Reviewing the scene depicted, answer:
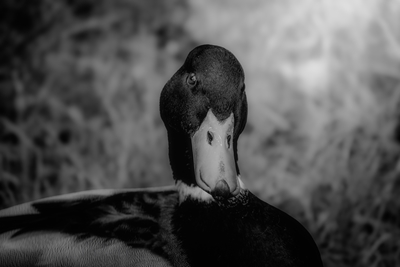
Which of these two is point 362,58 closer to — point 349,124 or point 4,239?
point 349,124

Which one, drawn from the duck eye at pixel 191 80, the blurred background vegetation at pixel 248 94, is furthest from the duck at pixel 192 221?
the blurred background vegetation at pixel 248 94

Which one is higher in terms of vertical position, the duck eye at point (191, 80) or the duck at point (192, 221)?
the duck eye at point (191, 80)

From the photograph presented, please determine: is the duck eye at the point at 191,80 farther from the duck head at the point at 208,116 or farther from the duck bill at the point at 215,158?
the duck bill at the point at 215,158

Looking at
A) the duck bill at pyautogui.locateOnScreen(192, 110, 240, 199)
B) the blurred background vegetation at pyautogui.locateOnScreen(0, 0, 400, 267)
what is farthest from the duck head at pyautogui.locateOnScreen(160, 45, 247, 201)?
the blurred background vegetation at pyautogui.locateOnScreen(0, 0, 400, 267)

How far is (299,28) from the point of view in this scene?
268cm

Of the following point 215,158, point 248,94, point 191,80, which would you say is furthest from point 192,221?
point 248,94

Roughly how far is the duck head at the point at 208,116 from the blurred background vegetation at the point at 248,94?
116cm

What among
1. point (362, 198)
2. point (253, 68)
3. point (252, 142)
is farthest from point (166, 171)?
point (362, 198)

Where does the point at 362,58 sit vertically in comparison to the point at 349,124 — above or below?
above

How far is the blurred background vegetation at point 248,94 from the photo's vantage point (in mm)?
2395

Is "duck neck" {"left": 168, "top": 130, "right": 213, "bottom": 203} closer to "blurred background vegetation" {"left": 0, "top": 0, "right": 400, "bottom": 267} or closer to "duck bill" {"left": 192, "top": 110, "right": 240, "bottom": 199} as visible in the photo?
"duck bill" {"left": 192, "top": 110, "right": 240, "bottom": 199}

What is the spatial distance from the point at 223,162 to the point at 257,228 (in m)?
0.29

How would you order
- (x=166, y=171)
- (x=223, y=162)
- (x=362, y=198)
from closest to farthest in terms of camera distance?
(x=223, y=162)
(x=362, y=198)
(x=166, y=171)

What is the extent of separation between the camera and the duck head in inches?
42.9
